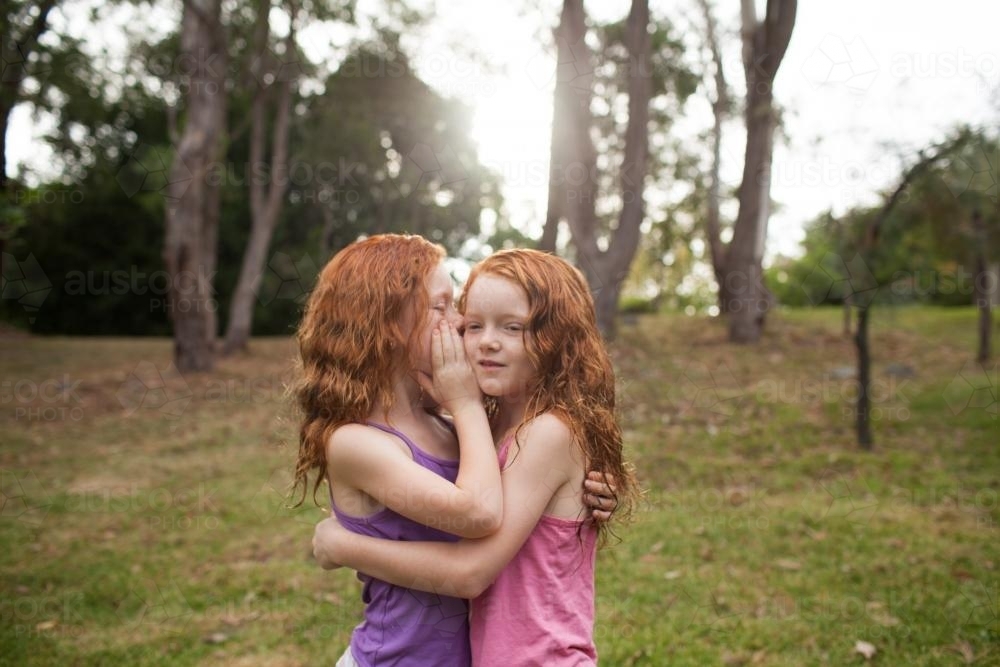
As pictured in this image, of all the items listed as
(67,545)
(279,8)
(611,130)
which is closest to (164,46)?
(279,8)

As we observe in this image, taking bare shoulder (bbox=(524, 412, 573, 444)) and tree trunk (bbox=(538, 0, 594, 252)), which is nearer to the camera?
bare shoulder (bbox=(524, 412, 573, 444))

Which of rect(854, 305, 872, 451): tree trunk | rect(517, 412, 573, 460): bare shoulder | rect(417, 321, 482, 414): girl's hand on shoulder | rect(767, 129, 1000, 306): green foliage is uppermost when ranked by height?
rect(767, 129, 1000, 306): green foliage

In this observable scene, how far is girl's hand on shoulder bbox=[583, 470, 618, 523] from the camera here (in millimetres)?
1784

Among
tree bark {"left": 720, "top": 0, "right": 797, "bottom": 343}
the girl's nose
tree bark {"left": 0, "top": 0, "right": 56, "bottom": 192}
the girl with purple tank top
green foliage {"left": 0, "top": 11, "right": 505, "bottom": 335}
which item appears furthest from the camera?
green foliage {"left": 0, "top": 11, "right": 505, "bottom": 335}

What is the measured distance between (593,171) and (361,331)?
9.07 metres

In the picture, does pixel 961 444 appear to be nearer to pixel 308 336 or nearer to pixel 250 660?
pixel 250 660

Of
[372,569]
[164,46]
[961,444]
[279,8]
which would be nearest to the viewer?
[372,569]

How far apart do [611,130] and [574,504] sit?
18173mm

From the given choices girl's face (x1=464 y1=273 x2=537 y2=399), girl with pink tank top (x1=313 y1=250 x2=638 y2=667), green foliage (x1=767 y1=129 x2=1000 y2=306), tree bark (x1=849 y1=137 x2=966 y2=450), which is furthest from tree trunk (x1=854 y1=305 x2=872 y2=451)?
girl's face (x1=464 y1=273 x2=537 y2=399)

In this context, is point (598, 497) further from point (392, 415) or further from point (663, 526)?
point (663, 526)

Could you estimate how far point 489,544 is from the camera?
1.63 m

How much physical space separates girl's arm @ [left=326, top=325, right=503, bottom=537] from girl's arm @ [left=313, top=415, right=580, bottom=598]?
0.05m

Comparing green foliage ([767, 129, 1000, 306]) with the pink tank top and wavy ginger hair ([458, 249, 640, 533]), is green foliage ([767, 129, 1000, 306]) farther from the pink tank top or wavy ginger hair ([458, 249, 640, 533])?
the pink tank top

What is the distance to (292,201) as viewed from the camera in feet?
80.0
